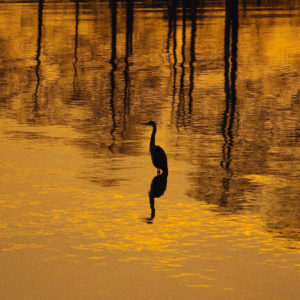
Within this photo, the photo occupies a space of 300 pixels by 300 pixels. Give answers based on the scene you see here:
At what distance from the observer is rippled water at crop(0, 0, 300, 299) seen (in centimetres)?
1409

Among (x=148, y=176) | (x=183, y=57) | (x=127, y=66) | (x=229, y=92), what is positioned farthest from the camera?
(x=183, y=57)

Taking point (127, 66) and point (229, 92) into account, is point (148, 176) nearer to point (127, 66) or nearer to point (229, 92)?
point (229, 92)

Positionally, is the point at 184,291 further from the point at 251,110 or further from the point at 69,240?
the point at 251,110

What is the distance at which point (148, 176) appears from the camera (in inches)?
821

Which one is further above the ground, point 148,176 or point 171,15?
point 171,15

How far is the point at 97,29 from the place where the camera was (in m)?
60.8

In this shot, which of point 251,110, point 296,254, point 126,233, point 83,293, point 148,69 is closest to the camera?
point 83,293

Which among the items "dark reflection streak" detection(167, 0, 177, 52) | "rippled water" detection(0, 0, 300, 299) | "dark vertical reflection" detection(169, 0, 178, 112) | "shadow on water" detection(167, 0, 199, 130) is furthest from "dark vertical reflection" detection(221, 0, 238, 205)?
"dark reflection streak" detection(167, 0, 177, 52)

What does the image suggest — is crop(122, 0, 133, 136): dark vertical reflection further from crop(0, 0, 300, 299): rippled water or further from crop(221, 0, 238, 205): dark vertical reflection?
crop(221, 0, 238, 205): dark vertical reflection

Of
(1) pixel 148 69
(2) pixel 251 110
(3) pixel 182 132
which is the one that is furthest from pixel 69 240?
(1) pixel 148 69

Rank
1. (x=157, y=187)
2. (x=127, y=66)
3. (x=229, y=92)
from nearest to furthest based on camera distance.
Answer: (x=157, y=187) < (x=229, y=92) < (x=127, y=66)

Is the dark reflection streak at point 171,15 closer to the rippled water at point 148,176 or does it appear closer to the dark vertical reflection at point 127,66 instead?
the dark vertical reflection at point 127,66

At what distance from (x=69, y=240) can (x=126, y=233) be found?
0.96 metres

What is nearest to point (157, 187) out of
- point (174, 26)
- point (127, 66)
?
point (127, 66)
